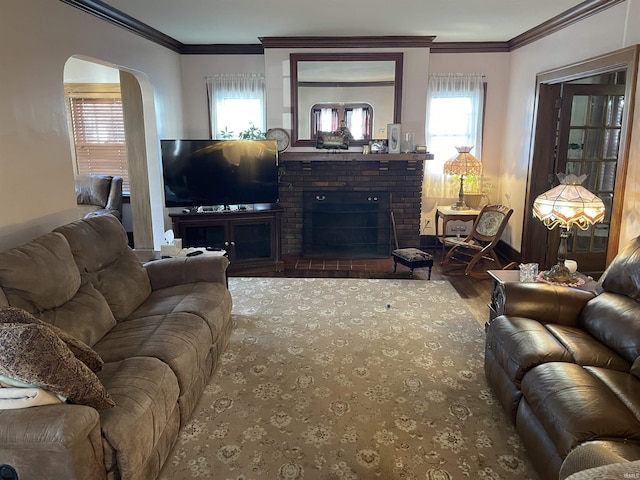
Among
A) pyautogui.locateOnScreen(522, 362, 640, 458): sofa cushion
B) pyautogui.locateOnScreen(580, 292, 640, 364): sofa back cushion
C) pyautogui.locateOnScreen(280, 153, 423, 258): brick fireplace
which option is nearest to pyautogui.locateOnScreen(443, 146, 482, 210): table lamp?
pyautogui.locateOnScreen(280, 153, 423, 258): brick fireplace

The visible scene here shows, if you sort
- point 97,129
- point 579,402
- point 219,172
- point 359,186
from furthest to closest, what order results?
1. point 97,129
2. point 359,186
3. point 219,172
4. point 579,402

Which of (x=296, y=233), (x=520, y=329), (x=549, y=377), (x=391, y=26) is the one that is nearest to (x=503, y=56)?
(x=391, y=26)

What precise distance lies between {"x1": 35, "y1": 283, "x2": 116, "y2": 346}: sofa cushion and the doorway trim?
12.0 ft

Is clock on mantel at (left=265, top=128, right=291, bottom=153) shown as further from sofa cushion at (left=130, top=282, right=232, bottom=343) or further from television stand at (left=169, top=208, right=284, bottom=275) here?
sofa cushion at (left=130, top=282, right=232, bottom=343)

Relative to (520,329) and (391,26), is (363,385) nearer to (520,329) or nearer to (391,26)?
(520,329)

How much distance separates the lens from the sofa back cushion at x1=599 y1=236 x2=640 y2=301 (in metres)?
2.62

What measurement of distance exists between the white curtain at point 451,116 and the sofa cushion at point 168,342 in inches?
166

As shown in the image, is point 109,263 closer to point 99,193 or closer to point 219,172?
point 219,172

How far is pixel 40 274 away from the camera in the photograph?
7.95 feet

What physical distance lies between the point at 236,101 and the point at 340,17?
201 centimetres

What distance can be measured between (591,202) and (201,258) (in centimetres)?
273

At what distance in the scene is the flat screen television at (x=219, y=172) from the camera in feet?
17.0

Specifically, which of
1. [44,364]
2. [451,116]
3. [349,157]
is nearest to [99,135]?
[349,157]

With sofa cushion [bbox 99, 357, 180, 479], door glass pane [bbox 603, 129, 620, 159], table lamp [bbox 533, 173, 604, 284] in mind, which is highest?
door glass pane [bbox 603, 129, 620, 159]
